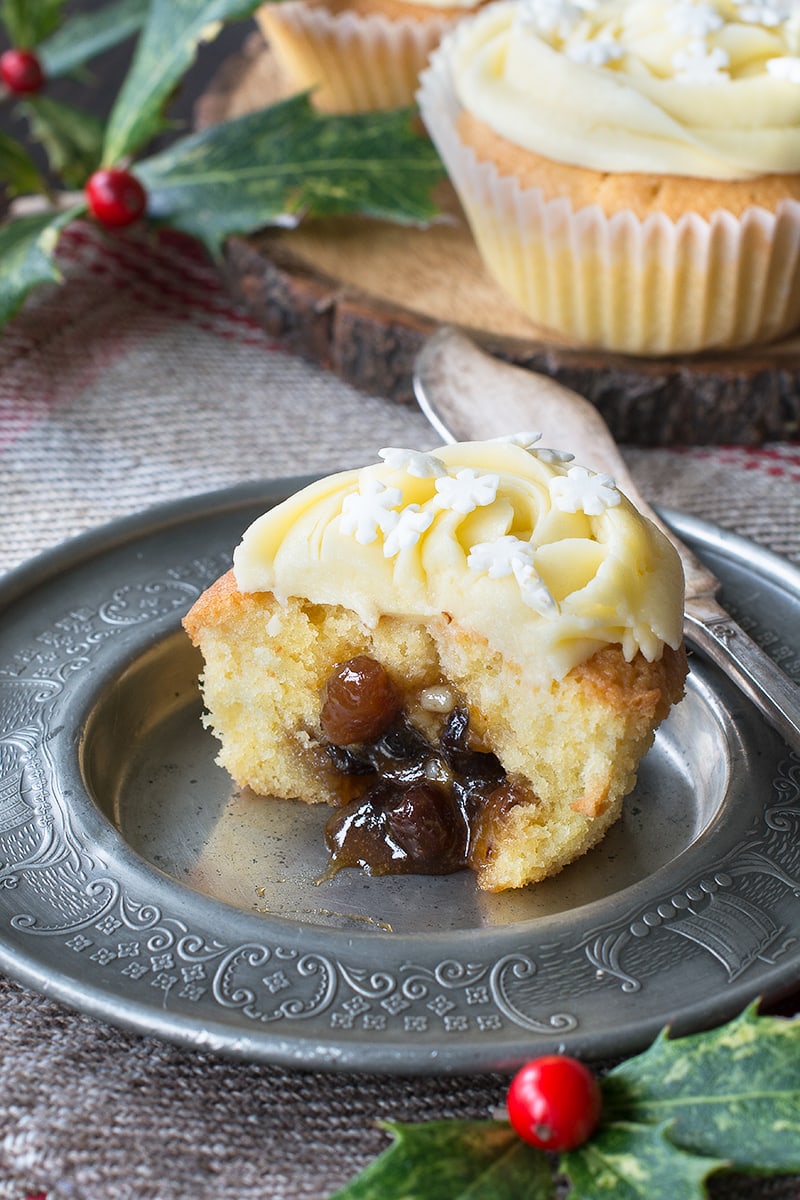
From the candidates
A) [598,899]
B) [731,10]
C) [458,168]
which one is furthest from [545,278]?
[598,899]

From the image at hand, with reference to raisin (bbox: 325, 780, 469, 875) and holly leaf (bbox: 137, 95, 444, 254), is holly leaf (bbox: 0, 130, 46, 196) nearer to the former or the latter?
holly leaf (bbox: 137, 95, 444, 254)

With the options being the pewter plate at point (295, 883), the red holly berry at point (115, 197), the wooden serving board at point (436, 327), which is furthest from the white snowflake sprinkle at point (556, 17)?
the pewter plate at point (295, 883)

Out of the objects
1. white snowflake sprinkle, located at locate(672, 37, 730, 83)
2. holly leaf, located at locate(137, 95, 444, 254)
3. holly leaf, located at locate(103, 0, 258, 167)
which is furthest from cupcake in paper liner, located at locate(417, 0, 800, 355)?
holly leaf, located at locate(103, 0, 258, 167)

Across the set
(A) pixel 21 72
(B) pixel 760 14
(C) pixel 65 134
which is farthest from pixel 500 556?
(A) pixel 21 72

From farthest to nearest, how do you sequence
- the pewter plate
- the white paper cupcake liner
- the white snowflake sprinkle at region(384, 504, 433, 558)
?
the white paper cupcake liner
the white snowflake sprinkle at region(384, 504, 433, 558)
the pewter plate

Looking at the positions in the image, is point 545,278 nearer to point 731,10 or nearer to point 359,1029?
point 731,10

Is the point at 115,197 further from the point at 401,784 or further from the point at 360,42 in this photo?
the point at 401,784

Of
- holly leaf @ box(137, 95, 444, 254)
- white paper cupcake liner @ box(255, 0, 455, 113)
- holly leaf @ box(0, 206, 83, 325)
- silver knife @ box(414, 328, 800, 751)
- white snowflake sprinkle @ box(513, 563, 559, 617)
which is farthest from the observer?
white paper cupcake liner @ box(255, 0, 455, 113)

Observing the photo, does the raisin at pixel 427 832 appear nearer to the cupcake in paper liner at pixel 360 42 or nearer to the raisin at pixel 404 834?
the raisin at pixel 404 834
